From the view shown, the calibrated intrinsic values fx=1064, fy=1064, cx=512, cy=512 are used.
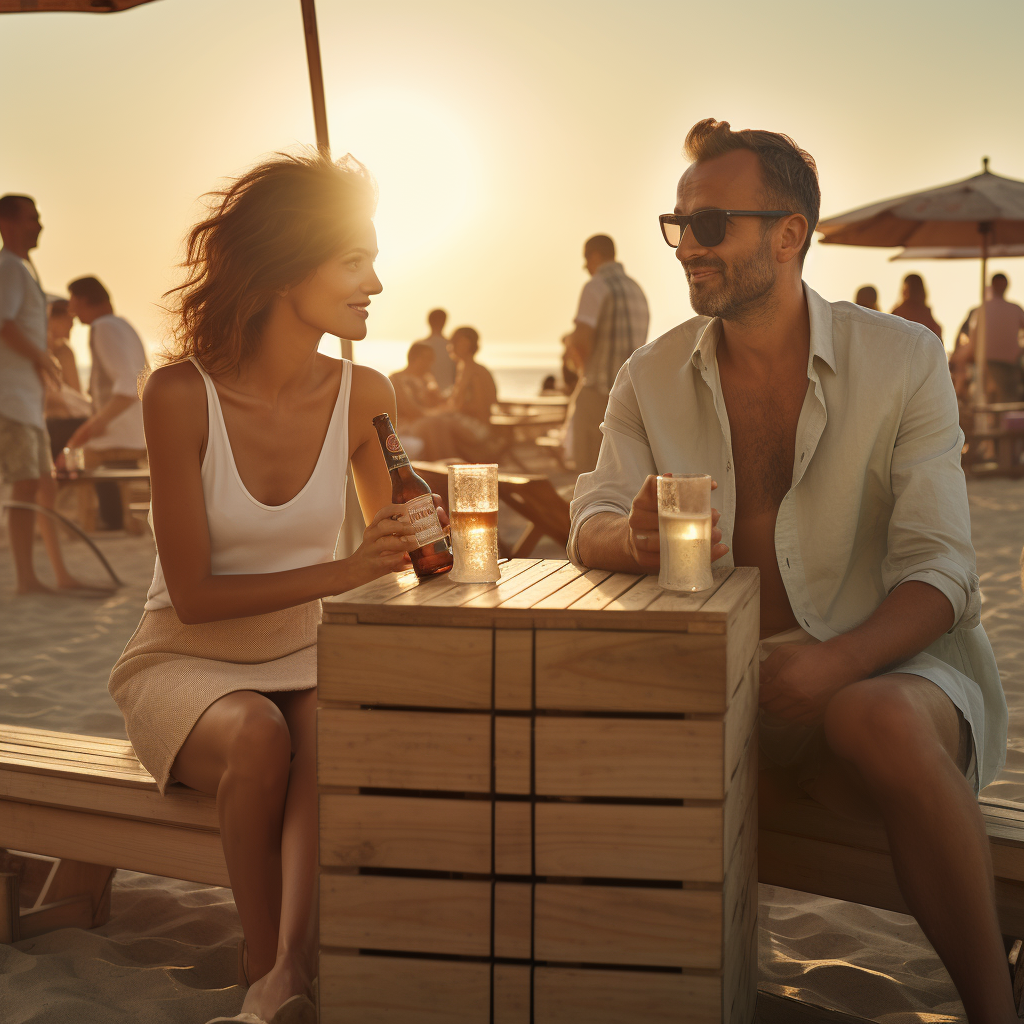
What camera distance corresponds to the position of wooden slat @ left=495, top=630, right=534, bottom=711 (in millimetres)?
1688

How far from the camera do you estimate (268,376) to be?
2648 millimetres

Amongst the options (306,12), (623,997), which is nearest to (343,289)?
(623,997)

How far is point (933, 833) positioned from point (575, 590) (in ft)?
2.48

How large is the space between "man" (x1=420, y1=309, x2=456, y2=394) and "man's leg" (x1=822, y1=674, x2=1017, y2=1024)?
36.4 ft

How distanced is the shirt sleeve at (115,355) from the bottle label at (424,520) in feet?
22.0

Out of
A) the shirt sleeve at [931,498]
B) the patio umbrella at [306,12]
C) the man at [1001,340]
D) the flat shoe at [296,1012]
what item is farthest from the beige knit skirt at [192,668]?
the man at [1001,340]

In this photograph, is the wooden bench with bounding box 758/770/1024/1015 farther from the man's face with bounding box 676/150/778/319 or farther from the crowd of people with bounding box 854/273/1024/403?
the crowd of people with bounding box 854/273/1024/403

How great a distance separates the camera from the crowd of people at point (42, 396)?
664 centimetres

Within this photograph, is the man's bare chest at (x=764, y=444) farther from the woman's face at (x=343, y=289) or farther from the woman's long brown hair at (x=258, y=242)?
the woman's long brown hair at (x=258, y=242)

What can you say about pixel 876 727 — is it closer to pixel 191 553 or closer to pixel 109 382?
pixel 191 553

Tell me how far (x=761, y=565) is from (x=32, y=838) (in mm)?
1932

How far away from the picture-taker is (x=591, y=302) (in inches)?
312

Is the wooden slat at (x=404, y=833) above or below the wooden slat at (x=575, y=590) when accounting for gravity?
below

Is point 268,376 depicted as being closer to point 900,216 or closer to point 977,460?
point 900,216
